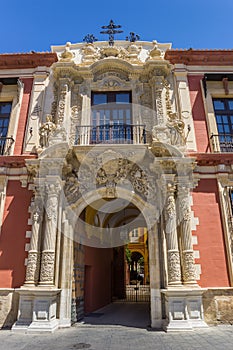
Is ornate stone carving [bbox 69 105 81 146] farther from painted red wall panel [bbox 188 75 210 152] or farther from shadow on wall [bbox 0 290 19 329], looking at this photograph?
shadow on wall [bbox 0 290 19 329]

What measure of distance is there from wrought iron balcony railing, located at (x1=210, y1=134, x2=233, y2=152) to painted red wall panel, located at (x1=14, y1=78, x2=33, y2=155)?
651 cm

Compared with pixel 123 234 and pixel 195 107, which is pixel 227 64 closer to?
pixel 195 107

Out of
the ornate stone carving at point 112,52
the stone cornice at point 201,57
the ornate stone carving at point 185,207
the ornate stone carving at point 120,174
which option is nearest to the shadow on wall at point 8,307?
the ornate stone carving at point 120,174

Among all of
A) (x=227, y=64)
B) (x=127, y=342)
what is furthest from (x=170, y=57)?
(x=127, y=342)

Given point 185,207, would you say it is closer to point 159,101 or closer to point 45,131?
point 159,101

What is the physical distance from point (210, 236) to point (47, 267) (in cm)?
469

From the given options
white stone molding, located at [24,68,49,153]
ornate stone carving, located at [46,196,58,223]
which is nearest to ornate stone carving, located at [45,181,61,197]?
ornate stone carving, located at [46,196,58,223]

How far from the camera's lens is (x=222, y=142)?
9.15 metres

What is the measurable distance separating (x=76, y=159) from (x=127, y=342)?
5.24m

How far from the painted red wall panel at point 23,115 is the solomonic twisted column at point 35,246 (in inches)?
91.6

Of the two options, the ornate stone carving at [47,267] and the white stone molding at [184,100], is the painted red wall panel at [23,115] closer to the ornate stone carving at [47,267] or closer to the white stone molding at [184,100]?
the ornate stone carving at [47,267]

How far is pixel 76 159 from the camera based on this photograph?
8.62 metres

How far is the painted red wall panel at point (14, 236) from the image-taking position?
764 cm

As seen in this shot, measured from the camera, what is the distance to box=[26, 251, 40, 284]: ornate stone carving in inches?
279
